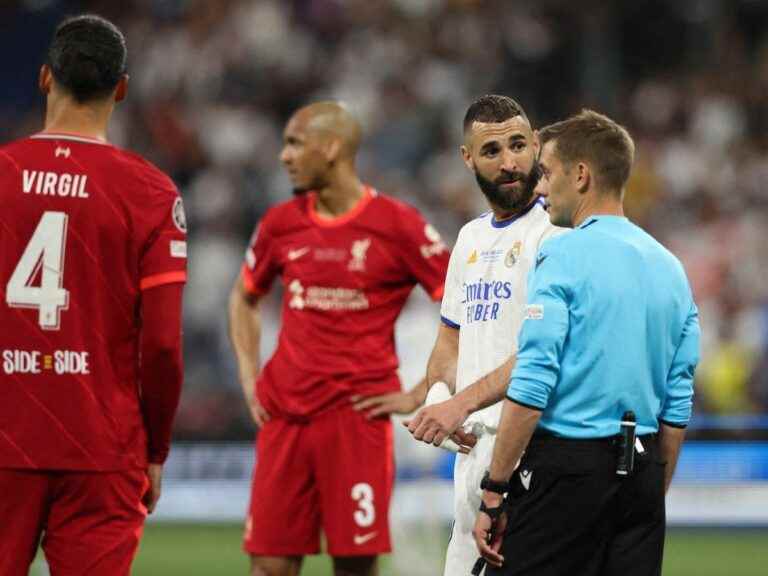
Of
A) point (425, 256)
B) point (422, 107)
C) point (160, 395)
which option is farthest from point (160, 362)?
point (422, 107)

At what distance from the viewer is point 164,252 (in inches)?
199

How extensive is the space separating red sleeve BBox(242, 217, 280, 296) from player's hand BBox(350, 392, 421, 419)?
3.00 feet

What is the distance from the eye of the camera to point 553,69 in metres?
17.8

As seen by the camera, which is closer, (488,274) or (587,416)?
(587,416)

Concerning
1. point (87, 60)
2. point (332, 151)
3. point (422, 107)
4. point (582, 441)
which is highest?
point (422, 107)

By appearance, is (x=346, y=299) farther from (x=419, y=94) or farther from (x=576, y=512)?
(x=419, y=94)

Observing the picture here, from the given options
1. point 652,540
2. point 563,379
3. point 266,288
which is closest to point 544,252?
point 563,379

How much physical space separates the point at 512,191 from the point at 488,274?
0.34 metres

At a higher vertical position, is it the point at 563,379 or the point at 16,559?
the point at 563,379

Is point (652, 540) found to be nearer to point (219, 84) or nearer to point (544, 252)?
point (544, 252)

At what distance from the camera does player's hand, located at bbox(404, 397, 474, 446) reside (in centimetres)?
514

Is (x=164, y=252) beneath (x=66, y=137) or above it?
beneath

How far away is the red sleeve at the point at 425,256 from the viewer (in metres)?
7.82

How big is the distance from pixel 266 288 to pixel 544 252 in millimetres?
3652
